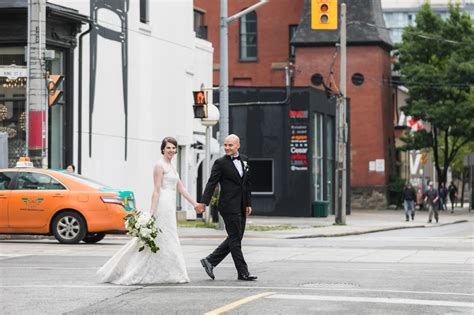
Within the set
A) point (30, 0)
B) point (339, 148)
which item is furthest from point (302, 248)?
point (339, 148)

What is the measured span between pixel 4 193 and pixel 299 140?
27.8m

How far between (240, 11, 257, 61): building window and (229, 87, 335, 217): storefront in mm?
21166

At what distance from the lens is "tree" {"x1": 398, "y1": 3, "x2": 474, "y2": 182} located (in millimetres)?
67188

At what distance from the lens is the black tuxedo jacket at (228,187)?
47.3 ft

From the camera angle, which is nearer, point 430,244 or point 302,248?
point 302,248

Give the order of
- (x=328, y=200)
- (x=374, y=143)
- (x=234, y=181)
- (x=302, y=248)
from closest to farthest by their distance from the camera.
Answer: (x=234, y=181) < (x=302, y=248) < (x=328, y=200) < (x=374, y=143)

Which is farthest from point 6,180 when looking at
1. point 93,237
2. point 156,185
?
point 156,185

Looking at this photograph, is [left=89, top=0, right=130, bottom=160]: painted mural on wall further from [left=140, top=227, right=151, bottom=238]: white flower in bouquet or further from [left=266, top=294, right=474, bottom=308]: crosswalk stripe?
[left=266, top=294, right=474, bottom=308]: crosswalk stripe

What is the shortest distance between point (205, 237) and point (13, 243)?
572 cm

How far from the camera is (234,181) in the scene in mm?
14469

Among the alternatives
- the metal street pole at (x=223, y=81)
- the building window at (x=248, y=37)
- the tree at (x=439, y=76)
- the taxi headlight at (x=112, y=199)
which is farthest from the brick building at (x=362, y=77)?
the taxi headlight at (x=112, y=199)

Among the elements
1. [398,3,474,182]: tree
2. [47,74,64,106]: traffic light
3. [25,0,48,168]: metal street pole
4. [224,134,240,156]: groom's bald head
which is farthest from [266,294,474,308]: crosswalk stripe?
[398,3,474,182]: tree

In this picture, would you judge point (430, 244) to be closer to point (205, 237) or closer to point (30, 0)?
point (205, 237)

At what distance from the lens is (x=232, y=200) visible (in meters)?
14.4
